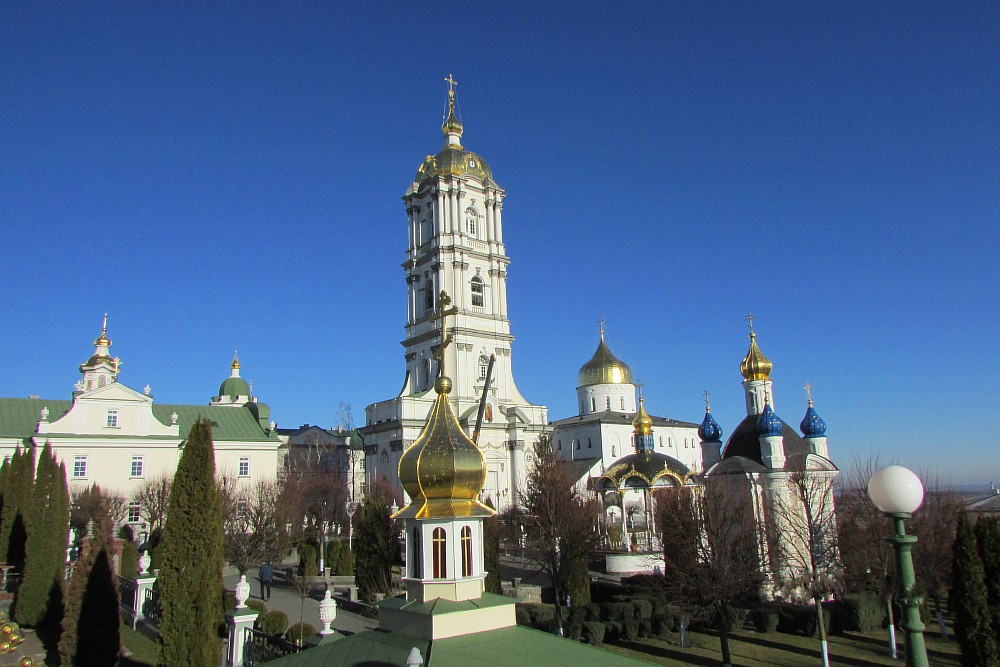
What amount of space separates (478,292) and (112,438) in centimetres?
2624

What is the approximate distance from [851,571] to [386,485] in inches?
1154

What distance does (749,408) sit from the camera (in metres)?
37.3

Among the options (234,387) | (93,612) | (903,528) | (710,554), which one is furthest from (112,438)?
(903,528)

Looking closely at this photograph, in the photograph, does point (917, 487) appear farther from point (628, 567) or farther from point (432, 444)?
point (628, 567)

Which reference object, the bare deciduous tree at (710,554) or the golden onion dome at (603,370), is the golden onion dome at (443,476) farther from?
the golden onion dome at (603,370)

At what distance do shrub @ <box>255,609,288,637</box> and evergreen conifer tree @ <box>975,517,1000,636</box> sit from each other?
14606 millimetres

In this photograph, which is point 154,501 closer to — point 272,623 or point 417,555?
point 272,623

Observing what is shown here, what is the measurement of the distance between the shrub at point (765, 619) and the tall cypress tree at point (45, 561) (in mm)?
19342

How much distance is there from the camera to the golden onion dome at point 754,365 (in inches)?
1474

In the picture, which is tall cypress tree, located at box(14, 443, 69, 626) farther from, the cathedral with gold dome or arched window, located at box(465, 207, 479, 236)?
arched window, located at box(465, 207, 479, 236)

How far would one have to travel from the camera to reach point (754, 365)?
37.7 metres

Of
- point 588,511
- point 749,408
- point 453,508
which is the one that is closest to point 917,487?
point 453,508

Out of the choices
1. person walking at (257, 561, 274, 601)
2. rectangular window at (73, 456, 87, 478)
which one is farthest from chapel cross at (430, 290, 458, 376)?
rectangular window at (73, 456, 87, 478)

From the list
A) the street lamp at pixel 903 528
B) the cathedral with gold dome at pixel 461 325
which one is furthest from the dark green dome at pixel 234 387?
the street lamp at pixel 903 528
